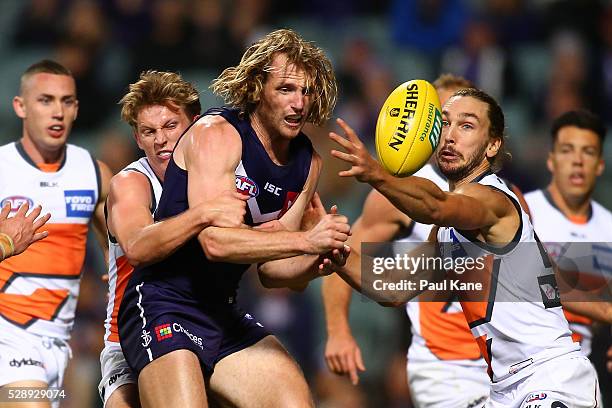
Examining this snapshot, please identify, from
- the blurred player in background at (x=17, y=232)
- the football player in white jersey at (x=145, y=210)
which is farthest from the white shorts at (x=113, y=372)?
the blurred player in background at (x=17, y=232)

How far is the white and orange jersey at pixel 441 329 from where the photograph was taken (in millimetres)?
7000

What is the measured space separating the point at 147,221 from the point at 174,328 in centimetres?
60

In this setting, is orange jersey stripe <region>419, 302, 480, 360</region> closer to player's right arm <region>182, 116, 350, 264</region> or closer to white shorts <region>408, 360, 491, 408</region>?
white shorts <region>408, 360, 491, 408</region>

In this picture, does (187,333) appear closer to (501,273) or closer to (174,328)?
(174,328)

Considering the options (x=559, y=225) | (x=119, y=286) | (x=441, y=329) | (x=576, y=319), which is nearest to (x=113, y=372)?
(x=119, y=286)

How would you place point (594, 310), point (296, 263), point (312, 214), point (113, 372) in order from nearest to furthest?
point (296, 263), point (312, 214), point (113, 372), point (594, 310)

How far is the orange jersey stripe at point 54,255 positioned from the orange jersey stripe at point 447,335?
241 cm

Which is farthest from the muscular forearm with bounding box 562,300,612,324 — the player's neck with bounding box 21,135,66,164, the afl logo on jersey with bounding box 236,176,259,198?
the player's neck with bounding box 21,135,66,164

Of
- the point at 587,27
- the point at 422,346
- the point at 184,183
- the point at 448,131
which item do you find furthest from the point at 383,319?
the point at 184,183

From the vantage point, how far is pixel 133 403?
18.3ft

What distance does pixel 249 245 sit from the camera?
487 centimetres

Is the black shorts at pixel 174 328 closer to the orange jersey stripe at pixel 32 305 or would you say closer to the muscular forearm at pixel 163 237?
the muscular forearm at pixel 163 237

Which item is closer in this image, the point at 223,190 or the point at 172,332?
the point at 223,190

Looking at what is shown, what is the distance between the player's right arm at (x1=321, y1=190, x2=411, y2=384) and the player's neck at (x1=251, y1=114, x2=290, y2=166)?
149cm
